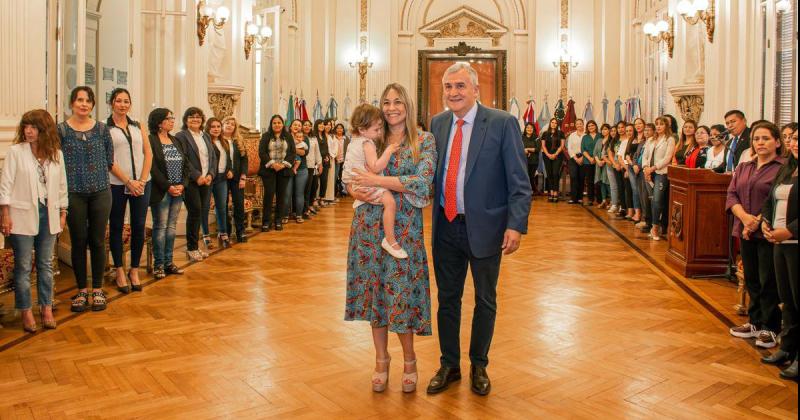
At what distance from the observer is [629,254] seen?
30.3 feet

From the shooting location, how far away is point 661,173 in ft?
34.2

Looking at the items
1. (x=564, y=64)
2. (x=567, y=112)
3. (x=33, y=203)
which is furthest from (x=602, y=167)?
(x=33, y=203)

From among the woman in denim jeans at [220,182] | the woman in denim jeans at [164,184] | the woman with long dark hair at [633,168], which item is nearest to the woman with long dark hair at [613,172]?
the woman with long dark hair at [633,168]

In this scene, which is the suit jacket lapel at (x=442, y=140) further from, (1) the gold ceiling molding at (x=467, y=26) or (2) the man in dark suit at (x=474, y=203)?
(1) the gold ceiling molding at (x=467, y=26)

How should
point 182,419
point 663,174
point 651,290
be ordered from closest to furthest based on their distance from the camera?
point 182,419, point 651,290, point 663,174

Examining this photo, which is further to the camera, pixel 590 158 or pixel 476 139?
pixel 590 158

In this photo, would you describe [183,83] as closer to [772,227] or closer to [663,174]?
[663,174]

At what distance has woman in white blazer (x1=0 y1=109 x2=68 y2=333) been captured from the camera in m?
5.23

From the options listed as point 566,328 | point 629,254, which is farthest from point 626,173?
point 566,328

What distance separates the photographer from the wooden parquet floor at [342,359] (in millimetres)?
3938

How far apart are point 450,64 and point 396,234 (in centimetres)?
1774

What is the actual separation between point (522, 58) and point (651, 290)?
49.9 feet

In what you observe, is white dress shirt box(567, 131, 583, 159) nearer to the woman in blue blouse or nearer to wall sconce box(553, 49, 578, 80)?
wall sconce box(553, 49, 578, 80)

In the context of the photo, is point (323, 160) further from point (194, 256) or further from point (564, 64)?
point (564, 64)
